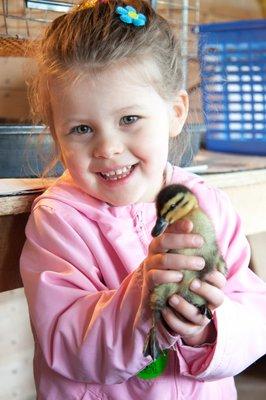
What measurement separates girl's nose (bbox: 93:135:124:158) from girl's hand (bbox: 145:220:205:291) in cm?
17

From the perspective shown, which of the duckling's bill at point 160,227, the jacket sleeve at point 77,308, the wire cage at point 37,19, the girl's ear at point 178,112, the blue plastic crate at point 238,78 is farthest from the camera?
the blue plastic crate at point 238,78

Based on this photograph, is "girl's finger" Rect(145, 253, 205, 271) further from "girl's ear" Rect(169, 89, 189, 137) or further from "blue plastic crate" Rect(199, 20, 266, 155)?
"blue plastic crate" Rect(199, 20, 266, 155)

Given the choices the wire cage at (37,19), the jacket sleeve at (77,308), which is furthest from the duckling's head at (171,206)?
the wire cage at (37,19)

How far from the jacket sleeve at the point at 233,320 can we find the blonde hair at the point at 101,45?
0.70ft

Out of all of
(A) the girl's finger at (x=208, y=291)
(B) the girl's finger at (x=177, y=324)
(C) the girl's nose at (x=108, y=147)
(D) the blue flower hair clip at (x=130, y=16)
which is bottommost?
(B) the girl's finger at (x=177, y=324)

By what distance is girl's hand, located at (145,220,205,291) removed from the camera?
0.50 m

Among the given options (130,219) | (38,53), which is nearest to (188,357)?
(130,219)

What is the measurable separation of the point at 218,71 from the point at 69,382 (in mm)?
789

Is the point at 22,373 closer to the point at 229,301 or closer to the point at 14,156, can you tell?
the point at 14,156

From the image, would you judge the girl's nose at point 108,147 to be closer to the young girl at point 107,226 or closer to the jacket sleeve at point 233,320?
the young girl at point 107,226

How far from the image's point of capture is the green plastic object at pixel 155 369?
71cm

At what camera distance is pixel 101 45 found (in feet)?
2.20

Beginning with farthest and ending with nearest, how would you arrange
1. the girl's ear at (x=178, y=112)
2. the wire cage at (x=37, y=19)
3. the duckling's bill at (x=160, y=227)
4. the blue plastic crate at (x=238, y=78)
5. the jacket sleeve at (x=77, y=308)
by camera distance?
the blue plastic crate at (x=238, y=78) < the wire cage at (x=37, y=19) < the girl's ear at (x=178, y=112) < the jacket sleeve at (x=77, y=308) < the duckling's bill at (x=160, y=227)

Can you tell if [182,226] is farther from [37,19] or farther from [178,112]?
[37,19]
